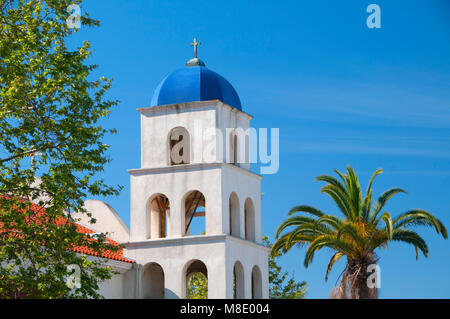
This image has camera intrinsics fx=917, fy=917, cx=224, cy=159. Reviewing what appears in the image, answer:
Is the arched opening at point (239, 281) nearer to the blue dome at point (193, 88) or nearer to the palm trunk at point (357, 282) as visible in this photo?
the palm trunk at point (357, 282)

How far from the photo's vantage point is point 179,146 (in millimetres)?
33406

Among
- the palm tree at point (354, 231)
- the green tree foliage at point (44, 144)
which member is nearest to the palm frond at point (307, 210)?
the palm tree at point (354, 231)

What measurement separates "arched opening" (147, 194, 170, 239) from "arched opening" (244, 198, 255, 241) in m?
2.97

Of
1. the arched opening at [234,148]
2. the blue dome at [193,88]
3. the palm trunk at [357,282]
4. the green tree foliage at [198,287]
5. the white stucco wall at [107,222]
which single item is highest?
the blue dome at [193,88]

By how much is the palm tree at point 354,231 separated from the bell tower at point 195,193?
195 cm

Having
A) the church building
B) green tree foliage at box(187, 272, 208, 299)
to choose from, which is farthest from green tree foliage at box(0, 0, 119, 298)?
green tree foliage at box(187, 272, 208, 299)

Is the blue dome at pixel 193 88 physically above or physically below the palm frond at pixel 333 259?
above

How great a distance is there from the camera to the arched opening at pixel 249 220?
34.3m

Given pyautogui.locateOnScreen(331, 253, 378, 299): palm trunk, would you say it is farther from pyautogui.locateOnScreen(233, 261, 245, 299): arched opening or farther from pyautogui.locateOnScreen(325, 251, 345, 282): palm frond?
pyautogui.locateOnScreen(233, 261, 245, 299): arched opening

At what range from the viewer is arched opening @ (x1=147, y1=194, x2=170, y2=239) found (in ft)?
110

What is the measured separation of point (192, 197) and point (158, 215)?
1.52 m

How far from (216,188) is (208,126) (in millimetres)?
2215

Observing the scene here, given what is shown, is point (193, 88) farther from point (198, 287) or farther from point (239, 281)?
point (198, 287)
